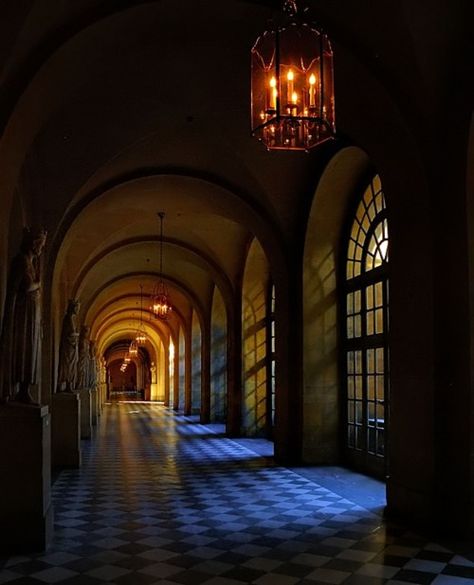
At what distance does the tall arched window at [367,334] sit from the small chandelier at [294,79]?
508 cm

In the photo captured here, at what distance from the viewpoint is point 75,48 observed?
6.86 meters

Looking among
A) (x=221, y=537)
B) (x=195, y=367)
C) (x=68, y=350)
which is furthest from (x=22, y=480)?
(x=195, y=367)

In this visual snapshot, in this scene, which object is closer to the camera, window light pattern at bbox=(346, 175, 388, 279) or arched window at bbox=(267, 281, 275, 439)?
window light pattern at bbox=(346, 175, 388, 279)

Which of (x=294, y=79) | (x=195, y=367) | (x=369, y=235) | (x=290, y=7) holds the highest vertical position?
(x=290, y=7)

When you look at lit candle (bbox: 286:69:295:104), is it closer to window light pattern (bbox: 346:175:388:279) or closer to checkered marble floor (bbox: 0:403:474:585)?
checkered marble floor (bbox: 0:403:474:585)

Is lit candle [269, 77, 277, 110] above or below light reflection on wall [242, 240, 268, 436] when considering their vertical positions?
above

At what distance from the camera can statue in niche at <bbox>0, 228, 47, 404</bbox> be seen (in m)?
6.66

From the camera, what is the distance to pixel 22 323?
22.1ft

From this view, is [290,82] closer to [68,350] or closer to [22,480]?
[22,480]

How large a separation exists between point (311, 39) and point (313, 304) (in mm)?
7172

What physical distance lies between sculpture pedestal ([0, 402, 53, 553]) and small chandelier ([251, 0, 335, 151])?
340 cm

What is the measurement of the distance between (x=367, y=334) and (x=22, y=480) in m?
6.32

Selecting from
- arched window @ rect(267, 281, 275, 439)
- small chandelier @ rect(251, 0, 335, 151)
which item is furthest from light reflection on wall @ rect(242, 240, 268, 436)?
small chandelier @ rect(251, 0, 335, 151)

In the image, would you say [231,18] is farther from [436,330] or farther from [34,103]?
[436,330]
